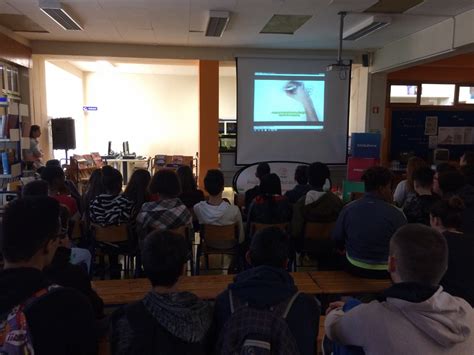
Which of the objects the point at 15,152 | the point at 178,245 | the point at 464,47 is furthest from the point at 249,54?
the point at 178,245

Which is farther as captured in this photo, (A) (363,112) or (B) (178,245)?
(A) (363,112)

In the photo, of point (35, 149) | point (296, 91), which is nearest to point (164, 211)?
point (35, 149)

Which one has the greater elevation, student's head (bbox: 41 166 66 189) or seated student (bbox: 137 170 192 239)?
student's head (bbox: 41 166 66 189)

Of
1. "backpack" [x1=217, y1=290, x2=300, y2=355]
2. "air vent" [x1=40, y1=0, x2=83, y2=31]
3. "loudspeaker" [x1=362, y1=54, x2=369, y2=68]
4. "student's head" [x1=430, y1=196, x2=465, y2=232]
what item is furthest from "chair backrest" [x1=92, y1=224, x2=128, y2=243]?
"loudspeaker" [x1=362, y1=54, x2=369, y2=68]

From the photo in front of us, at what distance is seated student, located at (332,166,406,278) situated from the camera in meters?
A: 2.67

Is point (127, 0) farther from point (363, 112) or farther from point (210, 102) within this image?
point (363, 112)

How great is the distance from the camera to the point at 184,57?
24.1 ft

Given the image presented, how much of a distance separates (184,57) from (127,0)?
2.76 metres

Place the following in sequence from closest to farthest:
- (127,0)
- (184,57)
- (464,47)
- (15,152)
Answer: (127,0)
(464,47)
(15,152)
(184,57)

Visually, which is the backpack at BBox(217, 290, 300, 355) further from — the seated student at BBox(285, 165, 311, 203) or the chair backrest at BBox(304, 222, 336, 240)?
the seated student at BBox(285, 165, 311, 203)

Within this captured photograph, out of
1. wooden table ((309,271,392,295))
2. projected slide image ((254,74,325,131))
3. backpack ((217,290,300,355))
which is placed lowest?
wooden table ((309,271,392,295))

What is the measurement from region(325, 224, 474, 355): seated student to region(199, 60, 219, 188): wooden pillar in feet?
20.5

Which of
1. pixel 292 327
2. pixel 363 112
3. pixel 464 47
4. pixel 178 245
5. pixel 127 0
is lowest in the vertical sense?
pixel 292 327

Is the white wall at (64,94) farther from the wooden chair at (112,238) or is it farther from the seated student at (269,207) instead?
the seated student at (269,207)
